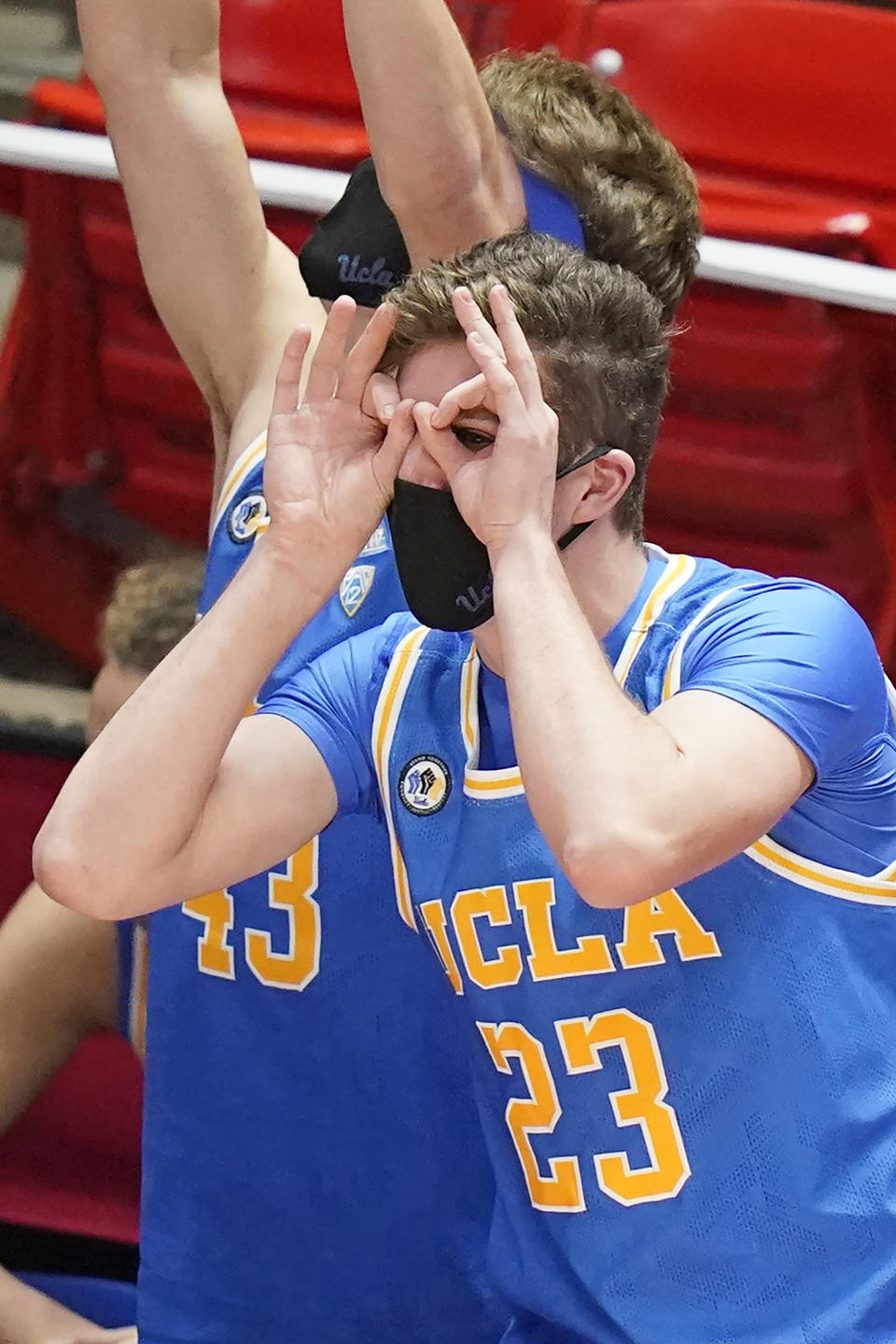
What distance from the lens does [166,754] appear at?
4.73ft

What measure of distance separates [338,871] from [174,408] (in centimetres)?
142

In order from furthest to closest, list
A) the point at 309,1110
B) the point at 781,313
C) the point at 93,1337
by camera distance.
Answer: the point at 781,313
the point at 93,1337
the point at 309,1110

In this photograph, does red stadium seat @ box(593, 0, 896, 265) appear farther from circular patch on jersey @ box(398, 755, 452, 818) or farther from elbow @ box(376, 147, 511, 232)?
circular patch on jersey @ box(398, 755, 452, 818)

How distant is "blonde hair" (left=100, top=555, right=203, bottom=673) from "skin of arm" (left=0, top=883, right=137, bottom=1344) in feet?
1.21

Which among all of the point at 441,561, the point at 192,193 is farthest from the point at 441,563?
the point at 192,193

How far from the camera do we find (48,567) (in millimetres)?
3264

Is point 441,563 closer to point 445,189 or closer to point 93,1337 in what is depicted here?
point 445,189

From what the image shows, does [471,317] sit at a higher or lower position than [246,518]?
higher

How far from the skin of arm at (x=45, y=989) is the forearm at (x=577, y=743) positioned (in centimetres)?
127

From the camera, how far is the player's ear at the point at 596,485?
1.42m

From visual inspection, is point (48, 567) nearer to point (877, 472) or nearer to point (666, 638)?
point (877, 472)

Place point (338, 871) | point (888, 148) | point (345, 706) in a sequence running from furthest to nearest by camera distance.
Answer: point (888, 148)
point (338, 871)
point (345, 706)

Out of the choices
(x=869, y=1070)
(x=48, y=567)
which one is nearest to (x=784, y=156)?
(x=48, y=567)

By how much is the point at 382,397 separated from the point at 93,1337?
138 cm
